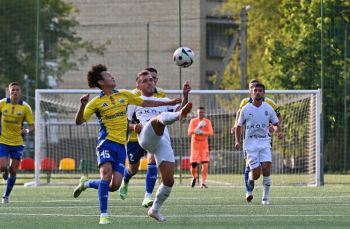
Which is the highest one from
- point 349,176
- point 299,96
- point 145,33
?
point 145,33

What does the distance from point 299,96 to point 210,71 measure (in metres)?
21.4

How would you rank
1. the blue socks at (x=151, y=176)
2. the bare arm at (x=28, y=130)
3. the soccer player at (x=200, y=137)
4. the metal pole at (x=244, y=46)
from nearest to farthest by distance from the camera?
the blue socks at (x=151, y=176) < the bare arm at (x=28, y=130) < the soccer player at (x=200, y=137) < the metal pole at (x=244, y=46)

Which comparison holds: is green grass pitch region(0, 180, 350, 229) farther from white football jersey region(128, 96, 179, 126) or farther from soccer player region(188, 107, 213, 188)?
soccer player region(188, 107, 213, 188)

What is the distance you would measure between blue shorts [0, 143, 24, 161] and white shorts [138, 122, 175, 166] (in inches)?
257

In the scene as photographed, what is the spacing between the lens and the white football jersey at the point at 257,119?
710 inches

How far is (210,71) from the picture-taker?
162 feet

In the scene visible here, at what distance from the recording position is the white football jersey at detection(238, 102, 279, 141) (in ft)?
59.2

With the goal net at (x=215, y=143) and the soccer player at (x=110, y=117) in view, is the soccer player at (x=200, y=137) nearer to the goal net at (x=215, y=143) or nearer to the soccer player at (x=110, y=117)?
the goal net at (x=215, y=143)

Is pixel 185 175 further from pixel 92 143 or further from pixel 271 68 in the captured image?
pixel 271 68

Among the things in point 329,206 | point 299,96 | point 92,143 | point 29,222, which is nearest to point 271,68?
point 92,143

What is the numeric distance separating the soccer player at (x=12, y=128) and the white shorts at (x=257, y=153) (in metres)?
4.24

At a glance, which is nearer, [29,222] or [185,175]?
[29,222]

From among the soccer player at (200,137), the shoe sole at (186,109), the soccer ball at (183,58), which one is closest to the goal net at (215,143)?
the soccer player at (200,137)

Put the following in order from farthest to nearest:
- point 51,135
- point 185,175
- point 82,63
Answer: point 82,63
point 51,135
point 185,175
